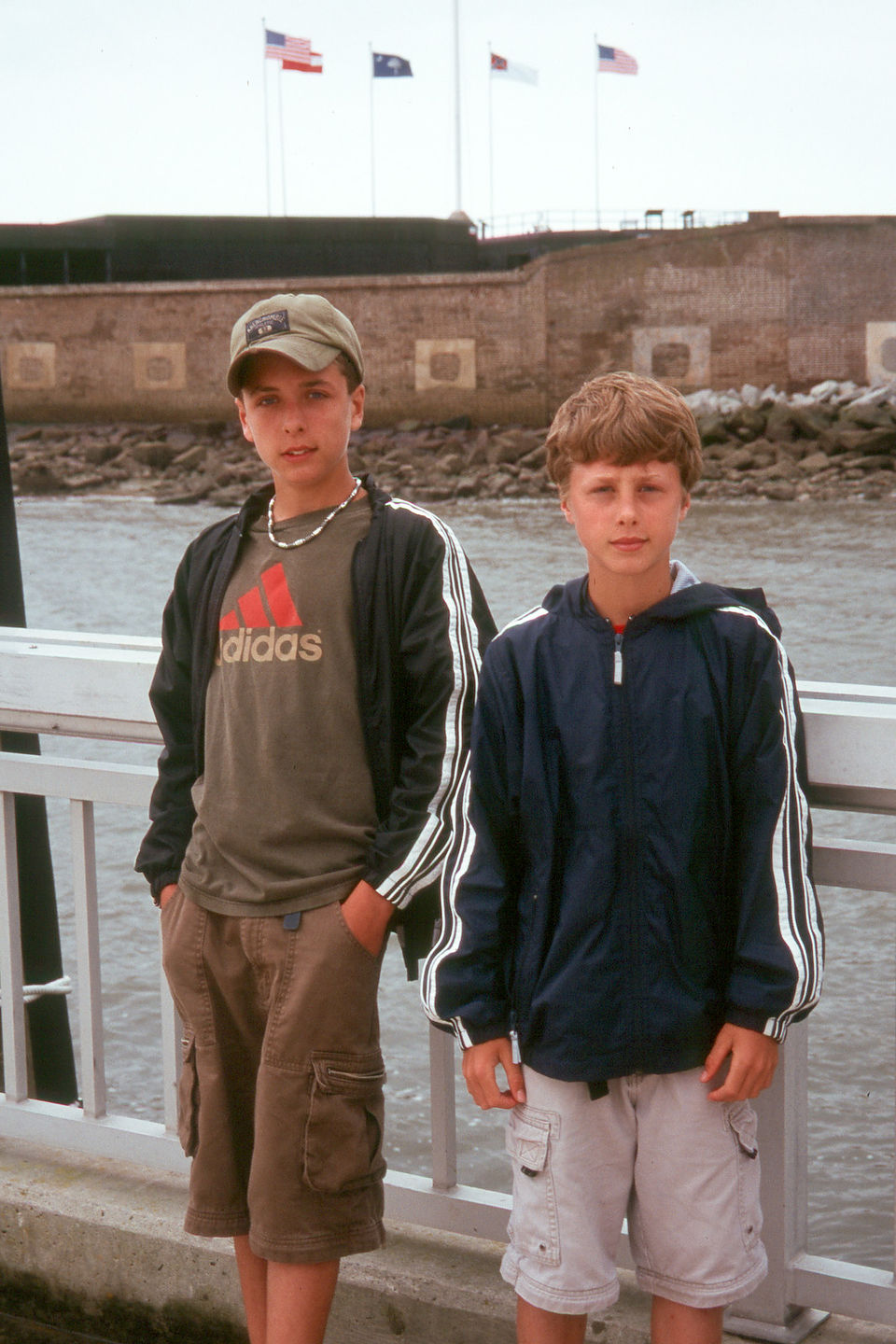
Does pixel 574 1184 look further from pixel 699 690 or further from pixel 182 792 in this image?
pixel 182 792

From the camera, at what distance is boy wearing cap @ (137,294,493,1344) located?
1753 millimetres

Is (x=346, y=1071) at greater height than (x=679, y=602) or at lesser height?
lesser

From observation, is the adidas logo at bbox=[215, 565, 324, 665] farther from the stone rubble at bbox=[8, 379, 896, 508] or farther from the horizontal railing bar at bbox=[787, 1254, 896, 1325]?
the stone rubble at bbox=[8, 379, 896, 508]

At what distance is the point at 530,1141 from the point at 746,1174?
22 centimetres

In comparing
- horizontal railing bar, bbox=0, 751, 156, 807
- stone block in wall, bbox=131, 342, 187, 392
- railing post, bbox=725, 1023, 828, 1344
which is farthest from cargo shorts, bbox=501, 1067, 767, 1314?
stone block in wall, bbox=131, 342, 187, 392

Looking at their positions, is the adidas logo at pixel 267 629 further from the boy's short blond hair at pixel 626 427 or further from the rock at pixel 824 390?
the rock at pixel 824 390

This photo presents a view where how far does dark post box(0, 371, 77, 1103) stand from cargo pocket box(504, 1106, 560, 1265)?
3.87 ft

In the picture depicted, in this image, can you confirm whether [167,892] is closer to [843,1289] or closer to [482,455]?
[843,1289]

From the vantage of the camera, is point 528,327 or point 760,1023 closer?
point 760,1023

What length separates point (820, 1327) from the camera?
185 centimetres

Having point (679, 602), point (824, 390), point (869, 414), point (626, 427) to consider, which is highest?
point (626, 427)

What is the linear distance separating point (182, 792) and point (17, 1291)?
0.89m

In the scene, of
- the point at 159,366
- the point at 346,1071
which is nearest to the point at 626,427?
the point at 346,1071

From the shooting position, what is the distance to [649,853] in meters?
1.59
